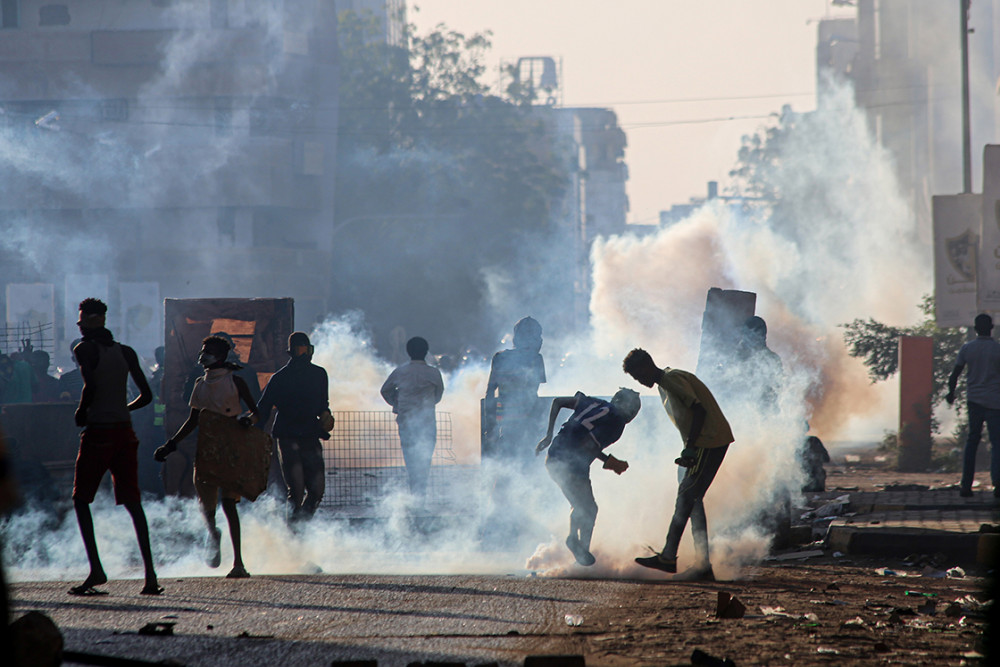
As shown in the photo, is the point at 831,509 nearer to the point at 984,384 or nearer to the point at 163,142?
the point at 984,384

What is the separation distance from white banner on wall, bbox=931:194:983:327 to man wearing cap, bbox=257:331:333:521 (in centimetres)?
1006

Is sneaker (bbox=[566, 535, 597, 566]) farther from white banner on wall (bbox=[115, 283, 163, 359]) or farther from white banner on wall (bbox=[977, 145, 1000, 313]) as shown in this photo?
white banner on wall (bbox=[115, 283, 163, 359])

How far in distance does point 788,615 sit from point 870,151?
52311 millimetres

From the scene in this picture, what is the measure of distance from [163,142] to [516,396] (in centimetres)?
3740

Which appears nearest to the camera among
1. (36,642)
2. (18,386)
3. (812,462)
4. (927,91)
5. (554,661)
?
(36,642)

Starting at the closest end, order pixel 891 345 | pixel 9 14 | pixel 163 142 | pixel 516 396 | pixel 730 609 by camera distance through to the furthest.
Answer: pixel 730 609, pixel 516 396, pixel 891 345, pixel 163 142, pixel 9 14

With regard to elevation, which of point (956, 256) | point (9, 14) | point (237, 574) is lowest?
point (237, 574)

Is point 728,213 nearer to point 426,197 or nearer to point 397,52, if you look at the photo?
point 426,197

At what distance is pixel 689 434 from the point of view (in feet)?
24.7

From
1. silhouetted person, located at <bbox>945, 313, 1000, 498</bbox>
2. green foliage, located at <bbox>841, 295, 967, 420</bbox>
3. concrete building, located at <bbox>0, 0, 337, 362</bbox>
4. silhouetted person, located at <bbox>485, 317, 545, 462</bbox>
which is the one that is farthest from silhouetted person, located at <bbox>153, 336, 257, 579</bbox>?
concrete building, located at <bbox>0, 0, 337, 362</bbox>

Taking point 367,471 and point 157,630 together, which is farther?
point 367,471

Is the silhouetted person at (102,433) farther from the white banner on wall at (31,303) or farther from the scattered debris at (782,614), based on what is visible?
the white banner on wall at (31,303)

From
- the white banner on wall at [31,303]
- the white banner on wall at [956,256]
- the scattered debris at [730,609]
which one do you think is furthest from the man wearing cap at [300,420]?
the white banner on wall at [31,303]

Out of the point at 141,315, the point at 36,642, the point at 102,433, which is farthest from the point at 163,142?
the point at 36,642
